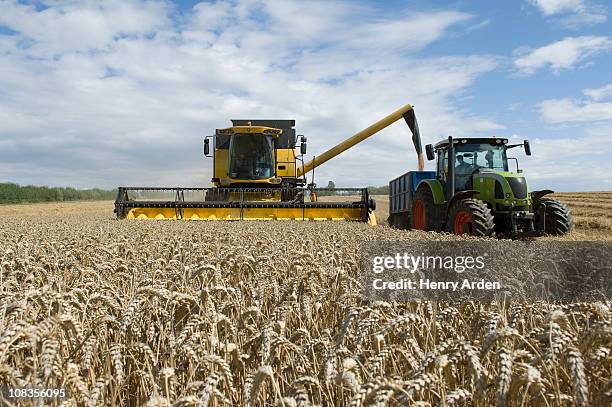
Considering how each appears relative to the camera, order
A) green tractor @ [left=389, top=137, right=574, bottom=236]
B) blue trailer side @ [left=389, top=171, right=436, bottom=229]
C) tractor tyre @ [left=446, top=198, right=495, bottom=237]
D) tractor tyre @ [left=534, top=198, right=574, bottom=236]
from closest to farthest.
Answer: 1. tractor tyre @ [left=446, top=198, right=495, bottom=237]
2. green tractor @ [left=389, top=137, right=574, bottom=236]
3. tractor tyre @ [left=534, top=198, right=574, bottom=236]
4. blue trailer side @ [left=389, top=171, right=436, bottom=229]

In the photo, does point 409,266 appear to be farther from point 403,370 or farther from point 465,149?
point 465,149

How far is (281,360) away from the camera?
98.9 inches

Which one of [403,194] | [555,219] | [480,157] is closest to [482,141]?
[480,157]

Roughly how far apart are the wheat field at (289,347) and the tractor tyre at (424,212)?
881 centimetres

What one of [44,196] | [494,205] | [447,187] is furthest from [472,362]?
[44,196]

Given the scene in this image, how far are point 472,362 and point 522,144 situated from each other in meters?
11.4

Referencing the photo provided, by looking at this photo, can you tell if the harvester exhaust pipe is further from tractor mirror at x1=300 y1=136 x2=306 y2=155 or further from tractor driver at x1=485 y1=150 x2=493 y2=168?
tractor driver at x1=485 y1=150 x2=493 y2=168

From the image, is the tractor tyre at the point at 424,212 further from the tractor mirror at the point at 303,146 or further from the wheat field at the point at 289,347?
the wheat field at the point at 289,347

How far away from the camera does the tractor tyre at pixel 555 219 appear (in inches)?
429

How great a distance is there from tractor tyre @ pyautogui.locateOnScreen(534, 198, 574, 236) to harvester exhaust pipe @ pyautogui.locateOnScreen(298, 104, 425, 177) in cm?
786

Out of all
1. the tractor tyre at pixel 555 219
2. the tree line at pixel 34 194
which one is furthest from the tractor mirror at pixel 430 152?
the tree line at pixel 34 194

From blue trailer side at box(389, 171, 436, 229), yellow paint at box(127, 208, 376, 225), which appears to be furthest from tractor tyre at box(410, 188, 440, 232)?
blue trailer side at box(389, 171, 436, 229)

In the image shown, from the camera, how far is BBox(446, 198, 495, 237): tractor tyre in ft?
31.6

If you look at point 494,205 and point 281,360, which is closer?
point 281,360
